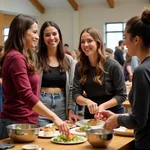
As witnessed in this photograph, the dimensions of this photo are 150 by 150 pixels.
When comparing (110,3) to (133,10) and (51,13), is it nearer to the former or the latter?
(133,10)

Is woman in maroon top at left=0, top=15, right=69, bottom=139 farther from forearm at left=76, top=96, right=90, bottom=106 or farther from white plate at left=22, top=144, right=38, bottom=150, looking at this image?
forearm at left=76, top=96, right=90, bottom=106

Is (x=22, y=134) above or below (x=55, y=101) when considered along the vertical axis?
below

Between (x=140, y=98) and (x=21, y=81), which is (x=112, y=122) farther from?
(x=21, y=81)

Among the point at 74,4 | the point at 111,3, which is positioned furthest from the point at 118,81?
the point at 74,4

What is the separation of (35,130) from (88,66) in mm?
927

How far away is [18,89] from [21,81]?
0.06 meters

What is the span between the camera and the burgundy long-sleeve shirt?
6.91 ft

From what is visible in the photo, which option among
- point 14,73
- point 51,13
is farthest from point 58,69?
point 51,13

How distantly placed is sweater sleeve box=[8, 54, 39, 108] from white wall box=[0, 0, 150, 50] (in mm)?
9138

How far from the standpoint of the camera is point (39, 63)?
2.95 m

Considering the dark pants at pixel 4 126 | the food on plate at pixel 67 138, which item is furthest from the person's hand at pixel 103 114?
the dark pants at pixel 4 126

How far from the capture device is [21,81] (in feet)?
6.91

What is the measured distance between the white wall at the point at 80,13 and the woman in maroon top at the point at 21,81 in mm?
8905

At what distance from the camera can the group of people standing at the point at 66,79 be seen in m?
1.75
